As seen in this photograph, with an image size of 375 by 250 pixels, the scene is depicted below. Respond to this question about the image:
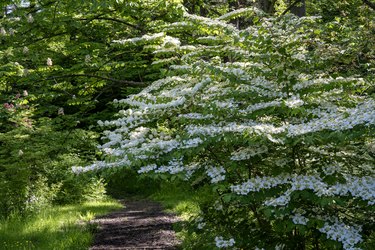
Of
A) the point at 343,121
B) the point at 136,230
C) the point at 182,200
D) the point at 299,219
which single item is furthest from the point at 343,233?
the point at 182,200

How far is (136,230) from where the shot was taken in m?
6.79

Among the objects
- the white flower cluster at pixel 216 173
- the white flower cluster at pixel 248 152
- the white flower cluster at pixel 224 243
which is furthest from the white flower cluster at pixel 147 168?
the white flower cluster at pixel 224 243

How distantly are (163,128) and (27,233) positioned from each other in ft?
12.1

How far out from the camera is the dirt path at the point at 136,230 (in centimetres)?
588

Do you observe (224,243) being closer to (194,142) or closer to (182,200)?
(194,142)

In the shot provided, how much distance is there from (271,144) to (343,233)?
81 centimetres

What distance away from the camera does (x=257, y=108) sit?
10.3 feet

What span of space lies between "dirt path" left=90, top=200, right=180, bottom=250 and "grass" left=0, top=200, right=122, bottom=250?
23 cm

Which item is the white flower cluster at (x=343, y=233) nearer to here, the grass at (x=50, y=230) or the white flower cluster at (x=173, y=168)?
the white flower cluster at (x=173, y=168)

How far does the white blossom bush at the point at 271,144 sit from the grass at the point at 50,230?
7.97 feet

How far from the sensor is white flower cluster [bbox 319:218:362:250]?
2787 mm

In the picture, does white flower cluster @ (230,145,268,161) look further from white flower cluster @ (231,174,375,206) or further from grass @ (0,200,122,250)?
grass @ (0,200,122,250)

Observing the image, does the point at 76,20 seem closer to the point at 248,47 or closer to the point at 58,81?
the point at 58,81

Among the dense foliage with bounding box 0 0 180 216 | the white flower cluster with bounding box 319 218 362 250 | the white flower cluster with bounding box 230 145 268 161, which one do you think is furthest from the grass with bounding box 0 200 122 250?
the white flower cluster with bounding box 319 218 362 250
